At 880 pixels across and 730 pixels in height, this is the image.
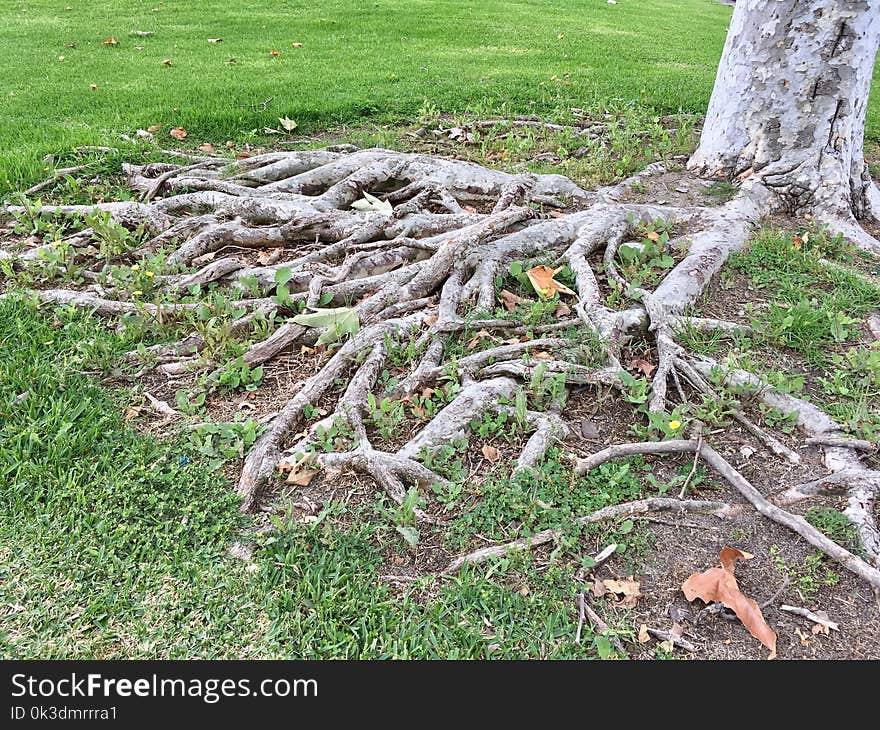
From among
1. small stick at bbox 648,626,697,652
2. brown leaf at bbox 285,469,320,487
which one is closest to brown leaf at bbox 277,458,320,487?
brown leaf at bbox 285,469,320,487

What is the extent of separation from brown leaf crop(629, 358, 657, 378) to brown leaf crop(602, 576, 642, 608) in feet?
4.35

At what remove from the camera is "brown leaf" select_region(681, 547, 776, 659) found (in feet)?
7.92

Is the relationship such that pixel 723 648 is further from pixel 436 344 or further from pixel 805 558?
pixel 436 344

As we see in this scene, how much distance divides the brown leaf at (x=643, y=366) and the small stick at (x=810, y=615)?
1.39m

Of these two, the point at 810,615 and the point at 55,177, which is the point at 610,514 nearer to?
the point at 810,615

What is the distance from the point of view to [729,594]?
8.23 feet

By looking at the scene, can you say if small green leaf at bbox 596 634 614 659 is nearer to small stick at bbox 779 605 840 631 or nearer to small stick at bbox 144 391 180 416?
small stick at bbox 779 605 840 631

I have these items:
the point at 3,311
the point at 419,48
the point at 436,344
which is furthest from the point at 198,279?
the point at 419,48

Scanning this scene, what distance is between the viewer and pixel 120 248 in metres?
4.68

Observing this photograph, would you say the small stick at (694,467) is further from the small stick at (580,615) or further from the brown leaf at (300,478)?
the brown leaf at (300,478)

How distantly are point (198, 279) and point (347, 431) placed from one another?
68.5 inches

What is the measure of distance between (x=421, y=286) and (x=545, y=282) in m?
0.74

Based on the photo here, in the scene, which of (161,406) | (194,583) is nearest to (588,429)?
(194,583)

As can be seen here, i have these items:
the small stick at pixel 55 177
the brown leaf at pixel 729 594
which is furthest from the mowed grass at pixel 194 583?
the small stick at pixel 55 177
